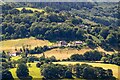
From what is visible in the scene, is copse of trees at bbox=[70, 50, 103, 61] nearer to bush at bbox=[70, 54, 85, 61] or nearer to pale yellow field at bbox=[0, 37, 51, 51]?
bush at bbox=[70, 54, 85, 61]

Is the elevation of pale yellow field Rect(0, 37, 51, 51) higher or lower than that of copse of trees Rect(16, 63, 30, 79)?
higher

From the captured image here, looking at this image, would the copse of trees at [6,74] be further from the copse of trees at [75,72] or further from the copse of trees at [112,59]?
the copse of trees at [112,59]

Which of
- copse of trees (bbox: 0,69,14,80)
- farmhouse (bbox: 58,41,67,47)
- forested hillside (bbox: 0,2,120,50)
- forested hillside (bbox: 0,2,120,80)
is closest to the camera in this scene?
copse of trees (bbox: 0,69,14,80)

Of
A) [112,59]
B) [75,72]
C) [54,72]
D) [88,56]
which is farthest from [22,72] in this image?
[112,59]

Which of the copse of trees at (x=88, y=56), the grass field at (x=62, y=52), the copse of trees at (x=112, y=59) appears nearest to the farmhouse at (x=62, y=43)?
the grass field at (x=62, y=52)

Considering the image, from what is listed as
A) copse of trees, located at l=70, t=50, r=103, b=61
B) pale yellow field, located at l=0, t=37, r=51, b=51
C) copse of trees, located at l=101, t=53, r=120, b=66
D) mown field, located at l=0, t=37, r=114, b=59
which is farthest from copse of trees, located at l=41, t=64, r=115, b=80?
pale yellow field, located at l=0, t=37, r=51, b=51

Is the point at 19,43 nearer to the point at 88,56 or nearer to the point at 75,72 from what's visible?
the point at 88,56

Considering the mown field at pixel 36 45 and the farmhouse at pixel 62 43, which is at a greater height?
the farmhouse at pixel 62 43

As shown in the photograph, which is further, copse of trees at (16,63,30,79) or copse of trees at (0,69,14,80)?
copse of trees at (16,63,30,79)
